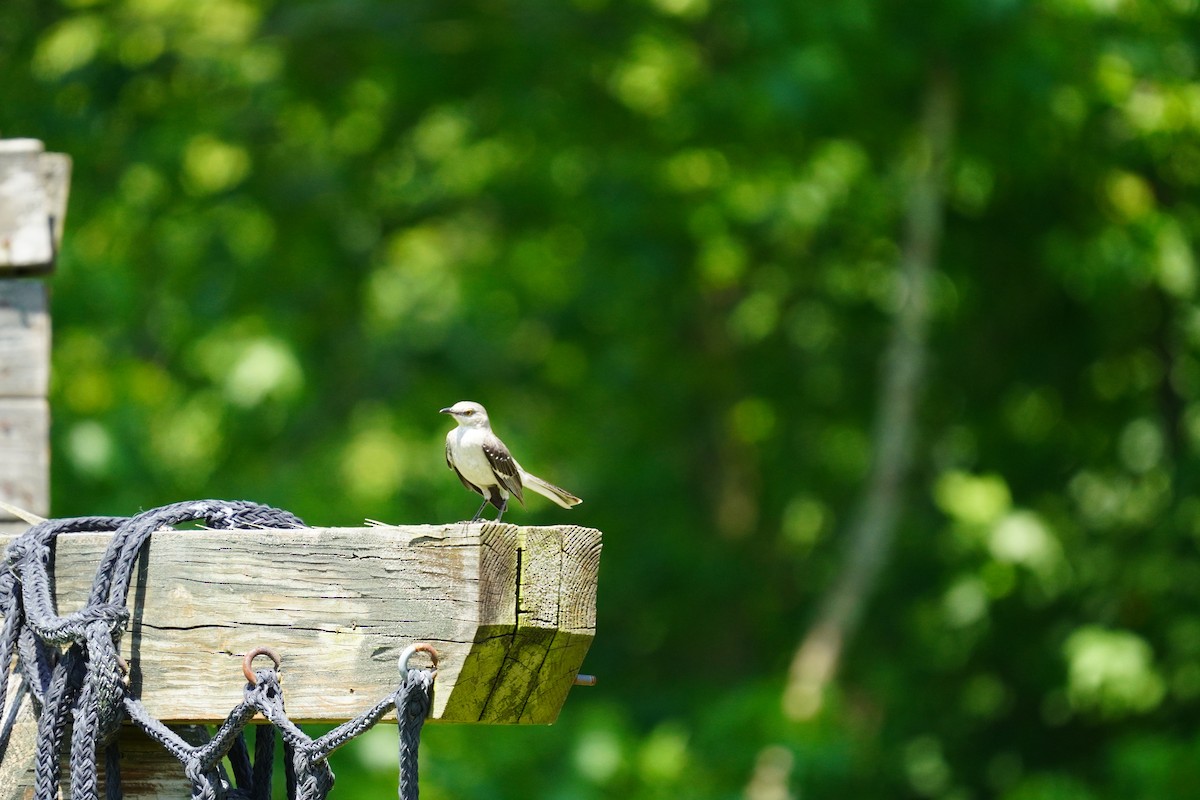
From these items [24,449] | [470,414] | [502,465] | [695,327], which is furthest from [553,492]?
[695,327]

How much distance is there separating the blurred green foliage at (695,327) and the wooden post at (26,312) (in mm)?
3640

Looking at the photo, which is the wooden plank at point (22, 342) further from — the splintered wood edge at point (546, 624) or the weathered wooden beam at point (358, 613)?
the splintered wood edge at point (546, 624)

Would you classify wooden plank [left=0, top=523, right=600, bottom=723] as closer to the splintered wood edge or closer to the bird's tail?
the splintered wood edge

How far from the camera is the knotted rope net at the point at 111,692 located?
2043mm

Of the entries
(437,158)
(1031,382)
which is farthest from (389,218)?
(1031,382)

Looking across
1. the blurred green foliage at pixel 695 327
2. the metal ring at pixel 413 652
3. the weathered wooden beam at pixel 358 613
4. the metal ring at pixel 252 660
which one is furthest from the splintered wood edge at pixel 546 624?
the blurred green foliage at pixel 695 327

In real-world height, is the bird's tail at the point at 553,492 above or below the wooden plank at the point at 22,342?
below

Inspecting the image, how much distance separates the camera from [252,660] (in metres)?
2.08

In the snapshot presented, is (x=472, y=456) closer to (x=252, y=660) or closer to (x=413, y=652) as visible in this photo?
(x=252, y=660)

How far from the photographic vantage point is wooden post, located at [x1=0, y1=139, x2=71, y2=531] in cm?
309

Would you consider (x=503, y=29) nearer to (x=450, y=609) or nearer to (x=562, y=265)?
(x=562, y=265)

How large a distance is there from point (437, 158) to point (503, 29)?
1601 millimetres

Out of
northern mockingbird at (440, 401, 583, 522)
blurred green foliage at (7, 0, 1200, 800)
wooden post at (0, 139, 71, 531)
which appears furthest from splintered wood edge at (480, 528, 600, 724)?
blurred green foliage at (7, 0, 1200, 800)

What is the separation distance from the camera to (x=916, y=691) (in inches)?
447
